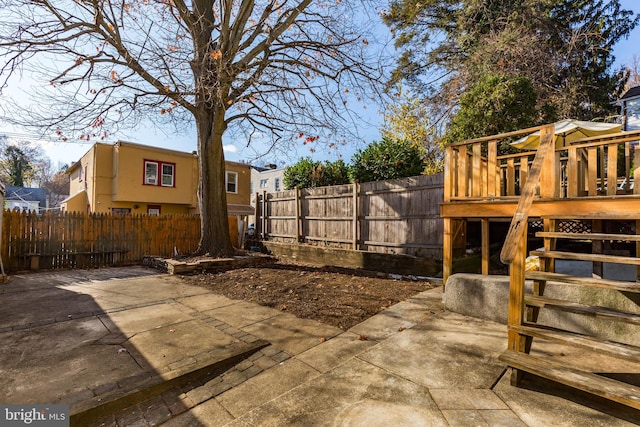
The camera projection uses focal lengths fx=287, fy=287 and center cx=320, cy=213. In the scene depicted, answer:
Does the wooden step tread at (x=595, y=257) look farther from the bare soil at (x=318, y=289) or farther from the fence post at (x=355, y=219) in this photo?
the fence post at (x=355, y=219)

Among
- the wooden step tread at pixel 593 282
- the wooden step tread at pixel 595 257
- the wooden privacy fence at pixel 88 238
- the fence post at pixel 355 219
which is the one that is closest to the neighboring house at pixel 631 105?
the fence post at pixel 355 219

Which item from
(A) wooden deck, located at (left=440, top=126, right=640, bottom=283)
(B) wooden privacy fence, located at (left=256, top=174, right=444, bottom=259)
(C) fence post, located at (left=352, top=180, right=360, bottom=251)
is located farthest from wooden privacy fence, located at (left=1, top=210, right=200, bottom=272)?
(A) wooden deck, located at (left=440, top=126, right=640, bottom=283)

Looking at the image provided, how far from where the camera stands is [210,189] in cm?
811

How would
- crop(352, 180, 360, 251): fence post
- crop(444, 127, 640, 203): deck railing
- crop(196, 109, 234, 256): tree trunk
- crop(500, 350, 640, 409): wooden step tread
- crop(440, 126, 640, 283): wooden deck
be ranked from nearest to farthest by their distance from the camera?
crop(500, 350, 640, 409): wooden step tread → crop(440, 126, 640, 283): wooden deck → crop(444, 127, 640, 203): deck railing → crop(352, 180, 360, 251): fence post → crop(196, 109, 234, 256): tree trunk

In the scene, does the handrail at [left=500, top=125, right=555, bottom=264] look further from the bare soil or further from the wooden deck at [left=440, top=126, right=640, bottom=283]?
the bare soil

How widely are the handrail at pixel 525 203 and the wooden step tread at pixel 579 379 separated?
742 mm

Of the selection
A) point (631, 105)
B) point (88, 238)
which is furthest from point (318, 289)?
point (631, 105)

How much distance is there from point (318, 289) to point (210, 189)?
4.64 meters

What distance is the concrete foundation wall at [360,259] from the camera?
641 centimetres

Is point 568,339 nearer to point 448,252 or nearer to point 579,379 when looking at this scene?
point 579,379

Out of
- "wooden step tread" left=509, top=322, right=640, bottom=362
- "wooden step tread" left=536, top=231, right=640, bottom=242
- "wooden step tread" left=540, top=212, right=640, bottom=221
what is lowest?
"wooden step tread" left=509, top=322, right=640, bottom=362

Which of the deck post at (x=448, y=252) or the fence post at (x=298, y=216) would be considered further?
the fence post at (x=298, y=216)

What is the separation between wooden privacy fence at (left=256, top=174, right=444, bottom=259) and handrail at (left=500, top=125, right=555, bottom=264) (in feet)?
8.84

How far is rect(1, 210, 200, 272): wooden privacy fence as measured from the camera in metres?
7.33
